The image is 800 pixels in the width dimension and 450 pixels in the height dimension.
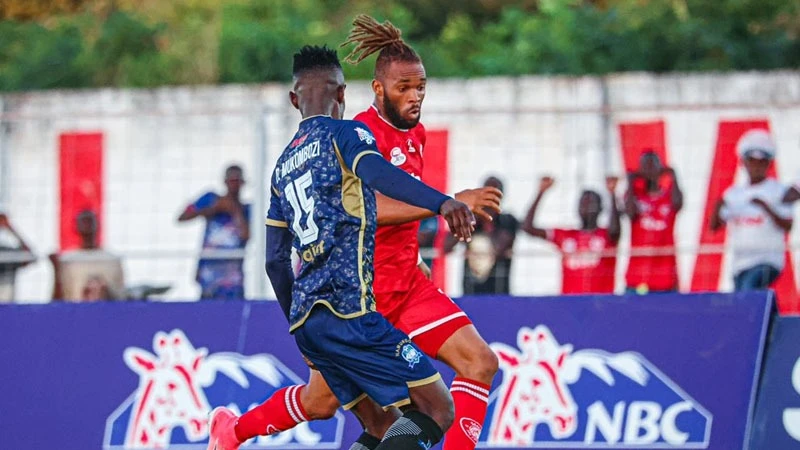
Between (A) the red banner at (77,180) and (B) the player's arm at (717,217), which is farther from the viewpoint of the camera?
(A) the red banner at (77,180)

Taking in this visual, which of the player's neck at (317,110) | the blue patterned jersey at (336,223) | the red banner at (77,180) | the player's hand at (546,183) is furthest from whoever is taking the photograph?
the red banner at (77,180)

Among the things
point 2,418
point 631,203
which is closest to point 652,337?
point 631,203

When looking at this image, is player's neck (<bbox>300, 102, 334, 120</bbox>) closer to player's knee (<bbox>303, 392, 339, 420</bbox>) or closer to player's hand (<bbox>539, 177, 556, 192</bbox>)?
player's knee (<bbox>303, 392, 339, 420</bbox>)

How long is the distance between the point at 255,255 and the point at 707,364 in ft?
11.6

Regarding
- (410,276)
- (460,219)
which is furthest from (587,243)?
(460,219)

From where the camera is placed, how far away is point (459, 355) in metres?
7.23

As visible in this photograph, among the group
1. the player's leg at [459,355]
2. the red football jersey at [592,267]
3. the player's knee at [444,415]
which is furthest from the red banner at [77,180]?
the player's knee at [444,415]

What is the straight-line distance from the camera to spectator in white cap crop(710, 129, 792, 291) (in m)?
10.9

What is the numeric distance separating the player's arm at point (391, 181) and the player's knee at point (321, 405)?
1595 millimetres

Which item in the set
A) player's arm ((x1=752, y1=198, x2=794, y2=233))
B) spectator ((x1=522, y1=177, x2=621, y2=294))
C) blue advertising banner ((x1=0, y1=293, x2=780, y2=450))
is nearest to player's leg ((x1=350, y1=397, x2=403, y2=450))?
blue advertising banner ((x1=0, y1=293, x2=780, y2=450))

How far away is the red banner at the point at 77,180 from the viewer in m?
13.5

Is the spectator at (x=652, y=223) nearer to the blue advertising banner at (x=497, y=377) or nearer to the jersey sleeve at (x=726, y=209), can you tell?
the jersey sleeve at (x=726, y=209)

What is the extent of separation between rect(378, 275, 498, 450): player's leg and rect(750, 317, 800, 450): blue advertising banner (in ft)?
7.31

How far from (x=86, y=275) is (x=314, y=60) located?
552 centimetres
